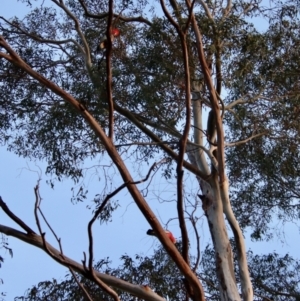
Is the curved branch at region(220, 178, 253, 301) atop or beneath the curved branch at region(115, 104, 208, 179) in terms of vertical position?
beneath

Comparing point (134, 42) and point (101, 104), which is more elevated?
point (134, 42)

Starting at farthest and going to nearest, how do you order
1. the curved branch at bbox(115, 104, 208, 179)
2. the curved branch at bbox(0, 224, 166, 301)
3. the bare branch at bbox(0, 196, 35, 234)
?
1. the curved branch at bbox(115, 104, 208, 179)
2. the curved branch at bbox(0, 224, 166, 301)
3. the bare branch at bbox(0, 196, 35, 234)

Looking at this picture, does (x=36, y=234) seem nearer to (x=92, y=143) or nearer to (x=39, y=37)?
(x=92, y=143)

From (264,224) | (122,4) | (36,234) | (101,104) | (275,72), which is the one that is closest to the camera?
(36,234)

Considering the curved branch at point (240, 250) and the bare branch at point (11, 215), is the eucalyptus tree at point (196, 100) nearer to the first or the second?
the curved branch at point (240, 250)

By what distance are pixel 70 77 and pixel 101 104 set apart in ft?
4.96

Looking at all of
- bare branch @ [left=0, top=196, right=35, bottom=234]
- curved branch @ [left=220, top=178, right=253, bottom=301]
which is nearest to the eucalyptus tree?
curved branch @ [left=220, top=178, right=253, bottom=301]

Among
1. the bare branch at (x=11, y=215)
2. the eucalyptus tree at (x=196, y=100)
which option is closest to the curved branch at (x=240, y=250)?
the eucalyptus tree at (x=196, y=100)

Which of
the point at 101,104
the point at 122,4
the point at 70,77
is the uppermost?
the point at 122,4

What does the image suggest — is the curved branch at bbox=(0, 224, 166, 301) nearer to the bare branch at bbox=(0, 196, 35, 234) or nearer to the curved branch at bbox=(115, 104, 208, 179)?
the bare branch at bbox=(0, 196, 35, 234)

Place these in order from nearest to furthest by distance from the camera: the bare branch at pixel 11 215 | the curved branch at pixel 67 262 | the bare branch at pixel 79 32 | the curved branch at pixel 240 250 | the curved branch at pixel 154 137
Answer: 1. the bare branch at pixel 11 215
2. the curved branch at pixel 67 262
3. the curved branch at pixel 240 250
4. the curved branch at pixel 154 137
5. the bare branch at pixel 79 32

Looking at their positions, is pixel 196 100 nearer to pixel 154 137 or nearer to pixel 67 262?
pixel 154 137

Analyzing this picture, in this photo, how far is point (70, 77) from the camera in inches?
291

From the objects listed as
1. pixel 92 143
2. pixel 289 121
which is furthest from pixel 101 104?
pixel 289 121
